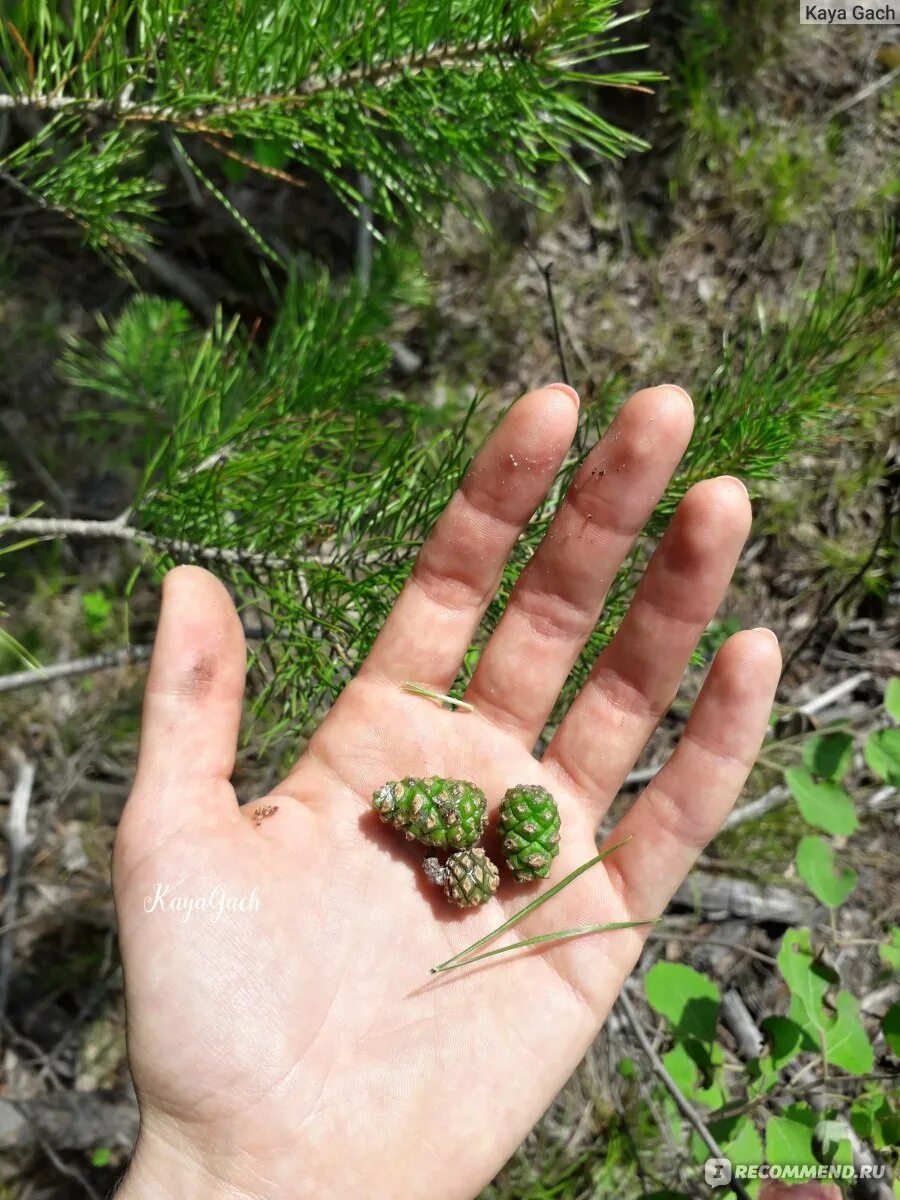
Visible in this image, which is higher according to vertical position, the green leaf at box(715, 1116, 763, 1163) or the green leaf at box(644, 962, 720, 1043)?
the green leaf at box(644, 962, 720, 1043)

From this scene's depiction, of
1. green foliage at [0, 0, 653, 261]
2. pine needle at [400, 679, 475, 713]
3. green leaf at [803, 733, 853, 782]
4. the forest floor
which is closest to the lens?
green foliage at [0, 0, 653, 261]

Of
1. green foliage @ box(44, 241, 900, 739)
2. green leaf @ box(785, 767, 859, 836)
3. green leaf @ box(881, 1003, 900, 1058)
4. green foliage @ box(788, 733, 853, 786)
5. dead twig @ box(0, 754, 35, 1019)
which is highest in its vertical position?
→ green foliage @ box(44, 241, 900, 739)

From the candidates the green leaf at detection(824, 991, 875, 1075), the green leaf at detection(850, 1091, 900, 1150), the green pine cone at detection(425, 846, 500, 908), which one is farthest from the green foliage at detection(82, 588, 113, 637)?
the green leaf at detection(850, 1091, 900, 1150)

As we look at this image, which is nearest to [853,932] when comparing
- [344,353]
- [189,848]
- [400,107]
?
[189,848]

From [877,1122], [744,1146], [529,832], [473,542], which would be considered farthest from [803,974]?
[473,542]

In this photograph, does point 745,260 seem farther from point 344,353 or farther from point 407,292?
point 344,353

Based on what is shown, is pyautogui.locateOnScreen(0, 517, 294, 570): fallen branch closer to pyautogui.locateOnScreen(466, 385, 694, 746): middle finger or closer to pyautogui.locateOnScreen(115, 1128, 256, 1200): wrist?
pyautogui.locateOnScreen(466, 385, 694, 746): middle finger

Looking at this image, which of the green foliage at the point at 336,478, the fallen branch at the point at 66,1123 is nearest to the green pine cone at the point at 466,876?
the green foliage at the point at 336,478
